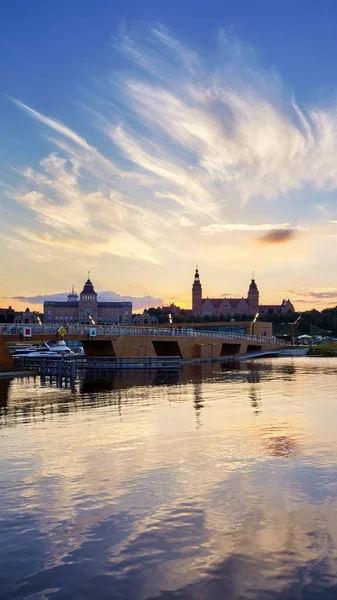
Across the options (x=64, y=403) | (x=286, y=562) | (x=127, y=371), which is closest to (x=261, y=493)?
(x=286, y=562)

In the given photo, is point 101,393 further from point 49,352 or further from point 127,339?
point 49,352

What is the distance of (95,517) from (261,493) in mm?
5110

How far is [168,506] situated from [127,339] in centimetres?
6078

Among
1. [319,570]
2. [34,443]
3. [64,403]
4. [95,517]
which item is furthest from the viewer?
[64,403]

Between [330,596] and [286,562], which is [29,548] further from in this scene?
[330,596]

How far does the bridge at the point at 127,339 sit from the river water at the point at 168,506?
A: 2943cm

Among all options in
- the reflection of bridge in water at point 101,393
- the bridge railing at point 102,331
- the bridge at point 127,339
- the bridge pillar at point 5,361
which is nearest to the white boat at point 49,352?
the bridge at point 127,339

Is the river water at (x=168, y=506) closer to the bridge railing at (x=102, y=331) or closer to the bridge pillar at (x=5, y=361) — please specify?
the bridge pillar at (x=5, y=361)

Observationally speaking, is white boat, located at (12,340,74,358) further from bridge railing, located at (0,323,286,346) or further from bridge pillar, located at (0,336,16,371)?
bridge pillar, located at (0,336,16,371)

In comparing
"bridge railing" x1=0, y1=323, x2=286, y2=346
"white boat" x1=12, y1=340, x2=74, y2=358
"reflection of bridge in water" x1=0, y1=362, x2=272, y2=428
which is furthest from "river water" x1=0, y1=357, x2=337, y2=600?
"white boat" x1=12, y1=340, x2=74, y2=358

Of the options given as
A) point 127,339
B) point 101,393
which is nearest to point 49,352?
point 127,339

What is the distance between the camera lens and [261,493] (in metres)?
16.4

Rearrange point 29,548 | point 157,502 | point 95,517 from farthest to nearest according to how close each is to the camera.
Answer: point 157,502 < point 95,517 < point 29,548

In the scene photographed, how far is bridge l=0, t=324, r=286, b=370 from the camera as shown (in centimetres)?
5966
